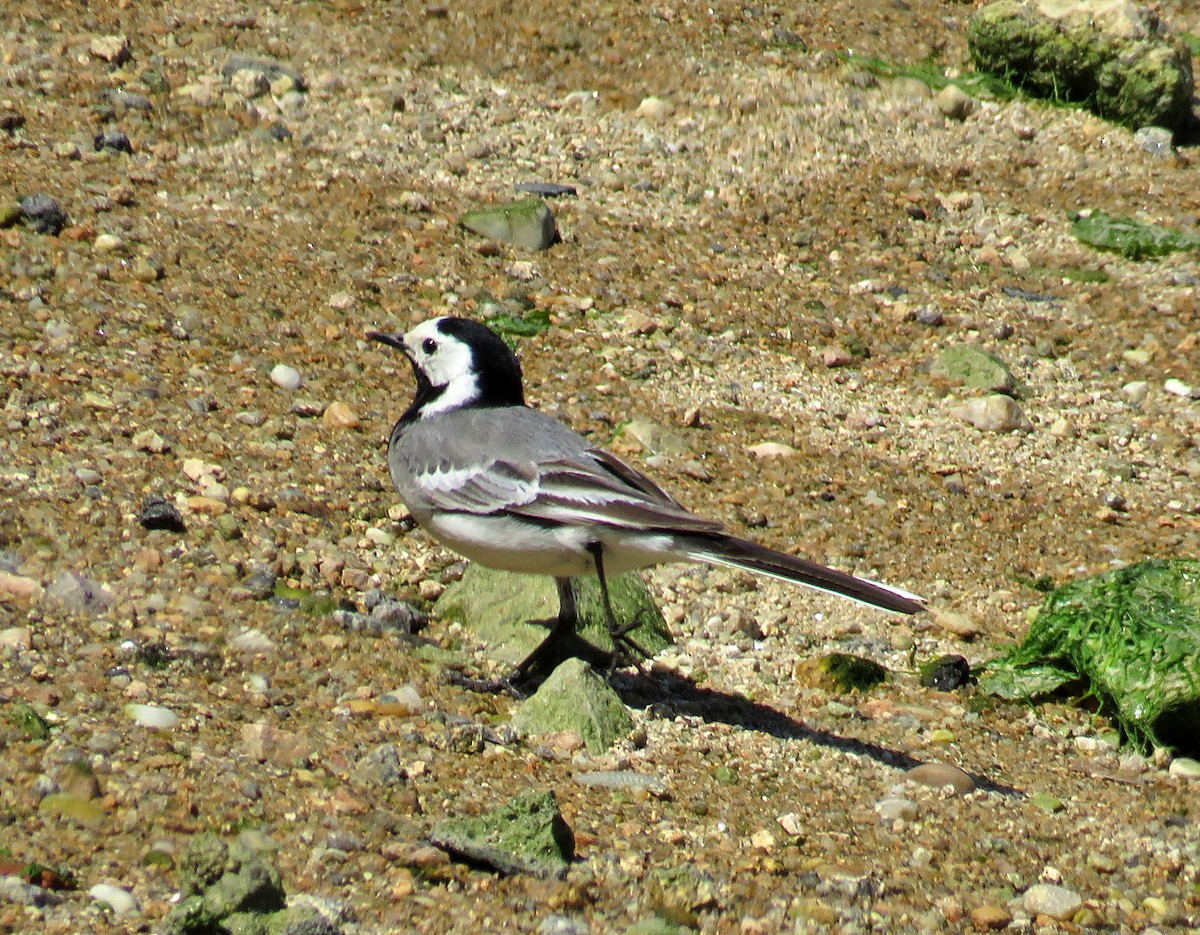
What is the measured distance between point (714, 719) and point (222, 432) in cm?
268

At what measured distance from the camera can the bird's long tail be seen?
18.9 ft

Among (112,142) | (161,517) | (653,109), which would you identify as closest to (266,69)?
(112,142)

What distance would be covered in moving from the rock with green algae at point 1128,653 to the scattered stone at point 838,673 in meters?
0.49

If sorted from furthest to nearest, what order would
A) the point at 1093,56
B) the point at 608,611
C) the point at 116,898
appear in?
1. the point at 1093,56
2. the point at 608,611
3. the point at 116,898

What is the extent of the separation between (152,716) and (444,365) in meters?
2.44

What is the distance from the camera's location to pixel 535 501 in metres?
6.19

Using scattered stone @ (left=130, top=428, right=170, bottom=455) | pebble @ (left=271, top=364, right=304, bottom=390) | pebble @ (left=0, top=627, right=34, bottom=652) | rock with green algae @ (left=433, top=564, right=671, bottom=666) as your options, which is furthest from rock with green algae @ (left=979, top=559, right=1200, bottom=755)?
pebble @ (left=0, top=627, right=34, bottom=652)

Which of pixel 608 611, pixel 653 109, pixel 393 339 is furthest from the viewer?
pixel 653 109

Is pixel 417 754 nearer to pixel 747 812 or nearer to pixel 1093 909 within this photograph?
pixel 747 812

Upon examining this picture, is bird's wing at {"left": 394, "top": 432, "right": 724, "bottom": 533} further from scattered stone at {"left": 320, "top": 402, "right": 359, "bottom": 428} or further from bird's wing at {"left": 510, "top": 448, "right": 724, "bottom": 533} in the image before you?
scattered stone at {"left": 320, "top": 402, "right": 359, "bottom": 428}

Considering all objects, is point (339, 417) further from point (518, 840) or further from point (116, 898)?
point (116, 898)

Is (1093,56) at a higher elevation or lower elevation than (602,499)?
higher

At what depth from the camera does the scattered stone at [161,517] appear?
6.29 m

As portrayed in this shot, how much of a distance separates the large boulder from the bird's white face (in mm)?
6536
